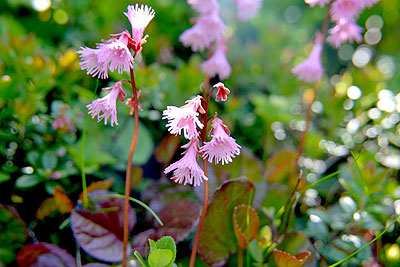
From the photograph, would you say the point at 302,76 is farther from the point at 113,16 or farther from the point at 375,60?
the point at 375,60

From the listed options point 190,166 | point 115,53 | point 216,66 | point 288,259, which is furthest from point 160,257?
point 216,66

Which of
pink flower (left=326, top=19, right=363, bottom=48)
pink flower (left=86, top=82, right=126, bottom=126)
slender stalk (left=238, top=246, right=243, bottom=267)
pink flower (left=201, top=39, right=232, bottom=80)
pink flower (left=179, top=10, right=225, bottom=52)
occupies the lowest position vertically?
slender stalk (left=238, top=246, right=243, bottom=267)

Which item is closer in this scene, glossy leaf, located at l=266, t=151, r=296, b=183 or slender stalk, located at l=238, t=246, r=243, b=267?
slender stalk, located at l=238, t=246, r=243, b=267

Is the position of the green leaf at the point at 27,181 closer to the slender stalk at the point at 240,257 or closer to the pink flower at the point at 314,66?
the slender stalk at the point at 240,257

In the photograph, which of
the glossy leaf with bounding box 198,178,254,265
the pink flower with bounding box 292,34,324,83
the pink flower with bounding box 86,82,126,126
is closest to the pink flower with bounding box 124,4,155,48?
the pink flower with bounding box 86,82,126,126

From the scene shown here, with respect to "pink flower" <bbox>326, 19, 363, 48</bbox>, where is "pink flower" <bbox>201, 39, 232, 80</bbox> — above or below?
below

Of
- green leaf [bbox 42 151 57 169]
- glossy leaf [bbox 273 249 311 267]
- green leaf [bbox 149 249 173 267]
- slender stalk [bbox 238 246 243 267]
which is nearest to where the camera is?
green leaf [bbox 149 249 173 267]

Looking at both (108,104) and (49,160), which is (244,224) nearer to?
(108,104)

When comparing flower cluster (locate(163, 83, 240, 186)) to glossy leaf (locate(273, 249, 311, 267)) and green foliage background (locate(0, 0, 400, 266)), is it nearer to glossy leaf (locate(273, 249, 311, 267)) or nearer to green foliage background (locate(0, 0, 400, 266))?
glossy leaf (locate(273, 249, 311, 267))
